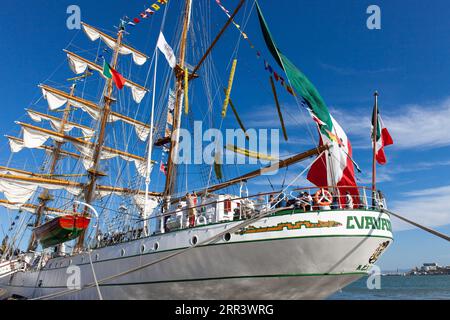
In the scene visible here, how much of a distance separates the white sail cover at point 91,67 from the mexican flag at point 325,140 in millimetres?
28039

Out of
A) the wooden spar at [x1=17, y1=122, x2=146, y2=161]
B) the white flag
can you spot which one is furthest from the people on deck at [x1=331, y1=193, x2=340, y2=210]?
the wooden spar at [x1=17, y1=122, x2=146, y2=161]

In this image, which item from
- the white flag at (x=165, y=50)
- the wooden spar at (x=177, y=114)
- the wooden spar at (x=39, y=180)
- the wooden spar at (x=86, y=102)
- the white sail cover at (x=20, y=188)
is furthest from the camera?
the wooden spar at (x=86, y=102)

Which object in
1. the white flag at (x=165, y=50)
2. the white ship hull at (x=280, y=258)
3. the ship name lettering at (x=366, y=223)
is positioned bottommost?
the white ship hull at (x=280, y=258)

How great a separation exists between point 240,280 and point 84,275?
11.6m

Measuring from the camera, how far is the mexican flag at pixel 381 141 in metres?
12.8

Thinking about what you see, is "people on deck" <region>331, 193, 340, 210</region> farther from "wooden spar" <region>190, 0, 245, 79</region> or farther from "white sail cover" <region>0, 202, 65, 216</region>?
"white sail cover" <region>0, 202, 65, 216</region>

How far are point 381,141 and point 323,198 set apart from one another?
371cm

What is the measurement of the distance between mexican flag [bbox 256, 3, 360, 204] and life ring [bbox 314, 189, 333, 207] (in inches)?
50.4

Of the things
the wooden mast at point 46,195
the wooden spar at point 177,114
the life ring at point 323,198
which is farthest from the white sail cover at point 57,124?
the life ring at point 323,198

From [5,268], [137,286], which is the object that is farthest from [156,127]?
[5,268]

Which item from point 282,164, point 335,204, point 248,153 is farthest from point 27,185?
point 335,204

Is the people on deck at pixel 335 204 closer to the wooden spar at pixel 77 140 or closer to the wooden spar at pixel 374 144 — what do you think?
the wooden spar at pixel 374 144

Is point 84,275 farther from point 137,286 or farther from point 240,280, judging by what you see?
point 240,280

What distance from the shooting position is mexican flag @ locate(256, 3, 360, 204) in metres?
12.9
